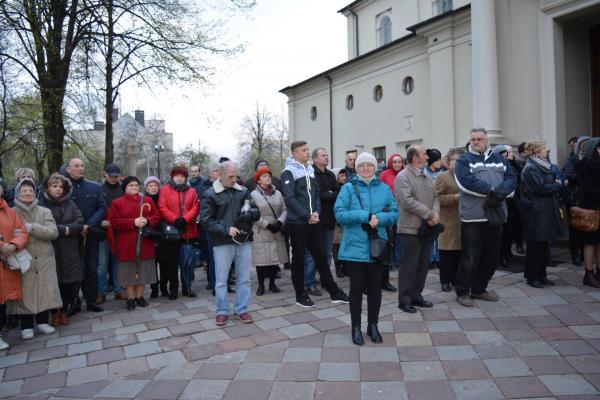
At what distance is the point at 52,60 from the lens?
1085 centimetres

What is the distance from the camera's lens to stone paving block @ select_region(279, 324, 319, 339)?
503cm

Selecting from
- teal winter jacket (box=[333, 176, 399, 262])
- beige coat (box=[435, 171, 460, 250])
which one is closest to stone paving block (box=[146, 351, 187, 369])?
teal winter jacket (box=[333, 176, 399, 262])

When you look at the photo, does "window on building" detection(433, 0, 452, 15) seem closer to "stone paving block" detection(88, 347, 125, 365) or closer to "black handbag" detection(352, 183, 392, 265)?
"black handbag" detection(352, 183, 392, 265)

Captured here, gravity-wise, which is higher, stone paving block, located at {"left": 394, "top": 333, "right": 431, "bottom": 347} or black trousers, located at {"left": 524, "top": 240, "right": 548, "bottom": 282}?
black trousers, located at {"left": 524, "top": 240, "right": 548, "bottom": 282}

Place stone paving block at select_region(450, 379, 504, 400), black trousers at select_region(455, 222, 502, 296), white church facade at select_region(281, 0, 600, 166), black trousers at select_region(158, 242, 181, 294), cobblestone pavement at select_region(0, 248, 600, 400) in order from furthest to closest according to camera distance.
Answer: white church facade at select_region(281, 0, 600, 166) → black trousers at select_region(158, 242, 181, 294) → black trousers at select_region(455, 222, 502, 296) → cobblestone pavement at select_region(0, 248, 600, 400) → stone paving block at select_region(450, 379, 504, 400)

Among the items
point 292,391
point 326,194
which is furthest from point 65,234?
point 292,391

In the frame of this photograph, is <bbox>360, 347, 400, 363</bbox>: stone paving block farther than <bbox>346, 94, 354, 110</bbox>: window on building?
No

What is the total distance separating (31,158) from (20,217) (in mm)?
9224

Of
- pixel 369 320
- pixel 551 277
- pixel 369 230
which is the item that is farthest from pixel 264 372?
pixel 551 277

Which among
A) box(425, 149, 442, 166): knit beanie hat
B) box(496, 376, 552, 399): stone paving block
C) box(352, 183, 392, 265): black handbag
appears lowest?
box(496, 376, 552, 399): stone paving block

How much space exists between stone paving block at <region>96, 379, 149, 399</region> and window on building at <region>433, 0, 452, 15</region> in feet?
80.7

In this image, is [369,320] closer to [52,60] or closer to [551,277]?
[551,277]

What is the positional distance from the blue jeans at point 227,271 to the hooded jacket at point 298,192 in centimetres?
80

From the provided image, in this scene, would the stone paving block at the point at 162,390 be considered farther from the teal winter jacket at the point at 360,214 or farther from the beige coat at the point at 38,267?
the beige coat at the point at 38,267
